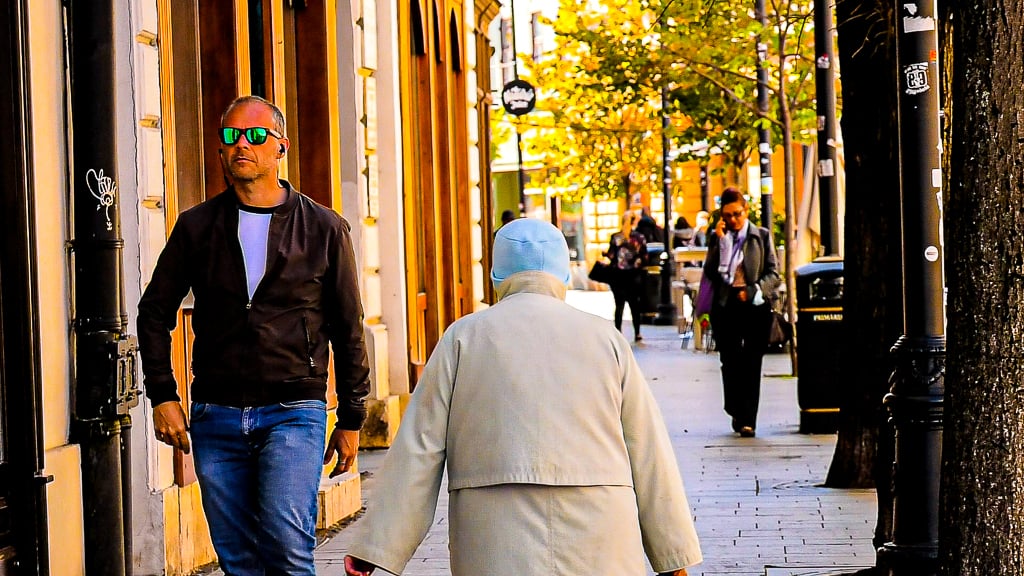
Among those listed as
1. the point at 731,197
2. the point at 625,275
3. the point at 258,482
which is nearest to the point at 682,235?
the point at 625,275

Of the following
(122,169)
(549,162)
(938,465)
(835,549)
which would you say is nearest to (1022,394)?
(938,465)

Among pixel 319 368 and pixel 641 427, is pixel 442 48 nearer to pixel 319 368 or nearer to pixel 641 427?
pixel 319 368

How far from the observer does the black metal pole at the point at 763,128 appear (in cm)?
2411

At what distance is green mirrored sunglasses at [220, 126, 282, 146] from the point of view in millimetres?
5531

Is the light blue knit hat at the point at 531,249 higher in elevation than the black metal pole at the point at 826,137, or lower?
lower

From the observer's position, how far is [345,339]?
5559mm

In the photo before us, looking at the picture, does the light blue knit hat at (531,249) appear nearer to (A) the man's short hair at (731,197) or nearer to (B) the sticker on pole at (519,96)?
(A) the man's short hair at (731,197)

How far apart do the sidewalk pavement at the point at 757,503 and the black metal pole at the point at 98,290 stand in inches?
34.3

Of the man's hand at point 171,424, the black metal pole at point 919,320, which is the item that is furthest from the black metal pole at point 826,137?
the man's hand at point 171,424

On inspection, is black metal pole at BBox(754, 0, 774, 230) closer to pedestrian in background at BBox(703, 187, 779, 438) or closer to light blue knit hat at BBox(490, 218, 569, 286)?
pedestrian in background at BBox(703, 187, 779, 438)

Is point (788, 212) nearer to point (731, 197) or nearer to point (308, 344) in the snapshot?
point (731, 197)

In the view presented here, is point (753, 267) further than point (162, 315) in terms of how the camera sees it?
Yes

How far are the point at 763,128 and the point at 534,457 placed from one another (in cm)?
2144

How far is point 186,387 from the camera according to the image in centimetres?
817
